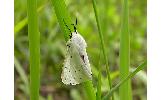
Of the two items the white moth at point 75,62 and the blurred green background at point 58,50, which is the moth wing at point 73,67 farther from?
the blurred green background at point 58,50

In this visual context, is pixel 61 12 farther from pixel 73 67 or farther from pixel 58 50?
pixel 58 50

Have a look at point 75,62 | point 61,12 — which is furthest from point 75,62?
point 61,12

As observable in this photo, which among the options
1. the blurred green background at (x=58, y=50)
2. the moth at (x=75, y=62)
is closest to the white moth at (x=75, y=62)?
the moth at (x=75, y=62)

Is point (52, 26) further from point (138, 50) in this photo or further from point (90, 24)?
point (138, 50)

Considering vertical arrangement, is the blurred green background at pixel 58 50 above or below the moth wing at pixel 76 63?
above

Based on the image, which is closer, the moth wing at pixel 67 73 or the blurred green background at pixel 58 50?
the moth wing at pixel 67 73

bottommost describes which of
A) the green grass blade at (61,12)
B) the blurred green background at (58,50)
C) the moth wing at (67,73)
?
the moth wing at (67,73)
